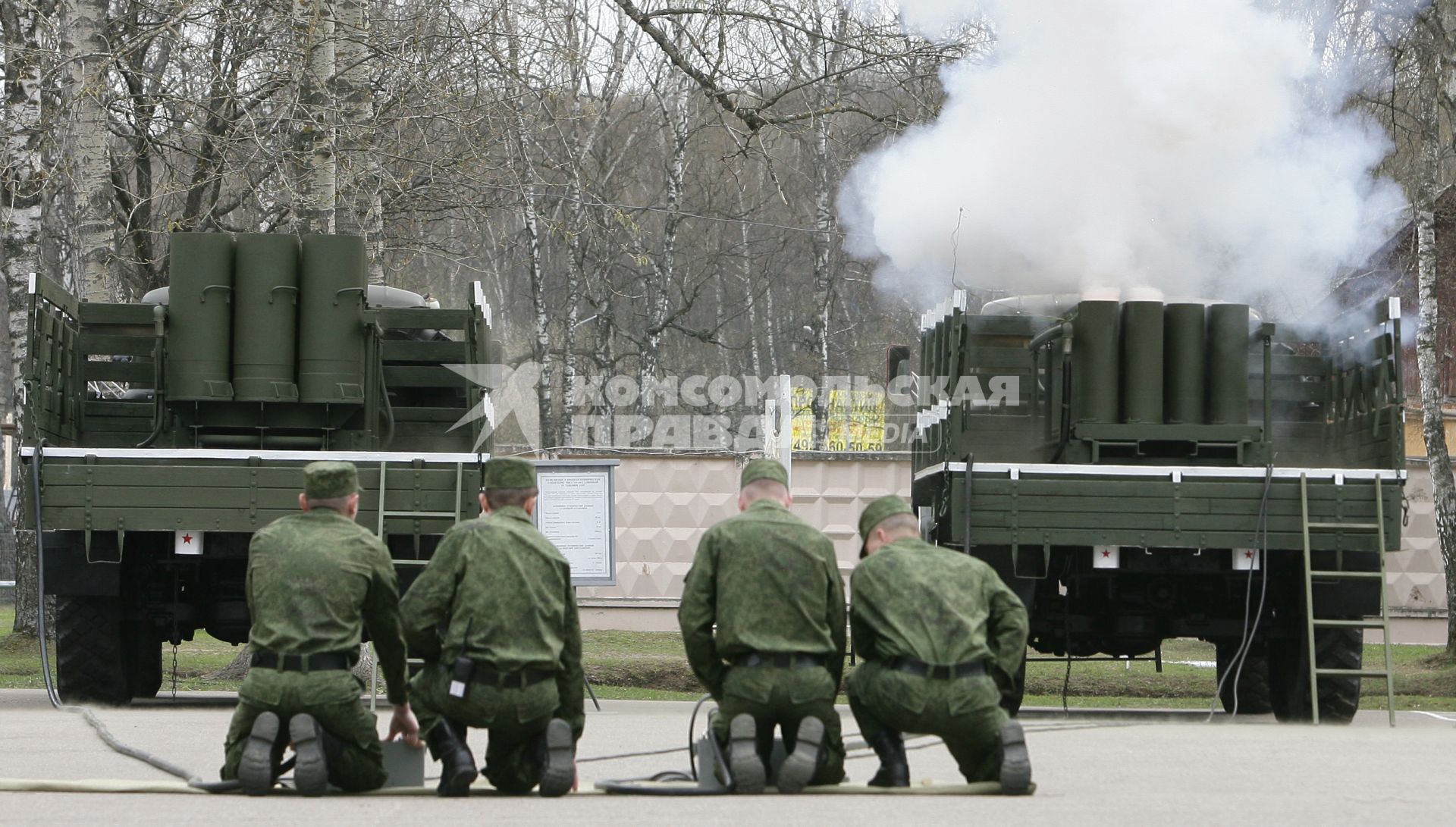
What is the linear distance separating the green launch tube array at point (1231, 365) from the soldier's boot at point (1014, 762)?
5454 millimetres

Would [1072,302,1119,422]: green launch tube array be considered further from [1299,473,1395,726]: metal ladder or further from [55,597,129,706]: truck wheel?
[55,597,129,706]: truck wheel

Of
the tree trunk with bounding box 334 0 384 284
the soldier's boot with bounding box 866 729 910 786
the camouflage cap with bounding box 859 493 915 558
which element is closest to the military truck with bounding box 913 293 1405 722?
the camouflage cap with bounding box 859 493 915 558

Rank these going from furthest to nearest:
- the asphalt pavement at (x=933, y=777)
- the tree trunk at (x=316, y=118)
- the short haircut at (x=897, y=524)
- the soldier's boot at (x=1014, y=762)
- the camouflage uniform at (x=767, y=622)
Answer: the tree trunk at (x=316, y=118) → the short haircut at (x=897, y=524) → the camouflage uniform at (x=767, y=622) → the soldier's boot at (x=1014, y=762) → the asphalt pavement at (x=933, y=777)

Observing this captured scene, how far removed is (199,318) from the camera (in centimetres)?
1166

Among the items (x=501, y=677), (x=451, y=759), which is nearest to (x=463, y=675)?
(x=501, y=677)

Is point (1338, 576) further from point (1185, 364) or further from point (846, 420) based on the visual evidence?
point (846, 420)

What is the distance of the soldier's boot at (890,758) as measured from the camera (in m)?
7.31

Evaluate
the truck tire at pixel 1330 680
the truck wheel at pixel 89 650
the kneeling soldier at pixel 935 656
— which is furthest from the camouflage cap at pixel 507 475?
the truck tire at pixel 1330 680

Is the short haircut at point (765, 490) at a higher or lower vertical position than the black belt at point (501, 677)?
higher

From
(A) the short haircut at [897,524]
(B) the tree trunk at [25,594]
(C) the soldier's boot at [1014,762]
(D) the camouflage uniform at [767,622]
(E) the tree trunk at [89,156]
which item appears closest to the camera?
(C) the soldier's boot at [1014,762]

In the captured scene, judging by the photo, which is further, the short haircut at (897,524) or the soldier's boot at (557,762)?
the short haircut at (897,524)

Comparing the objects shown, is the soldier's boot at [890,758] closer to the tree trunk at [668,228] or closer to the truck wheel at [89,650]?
the truck wheel at [89,650]

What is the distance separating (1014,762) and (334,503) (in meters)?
2.82

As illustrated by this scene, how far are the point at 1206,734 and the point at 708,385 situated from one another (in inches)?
1306
